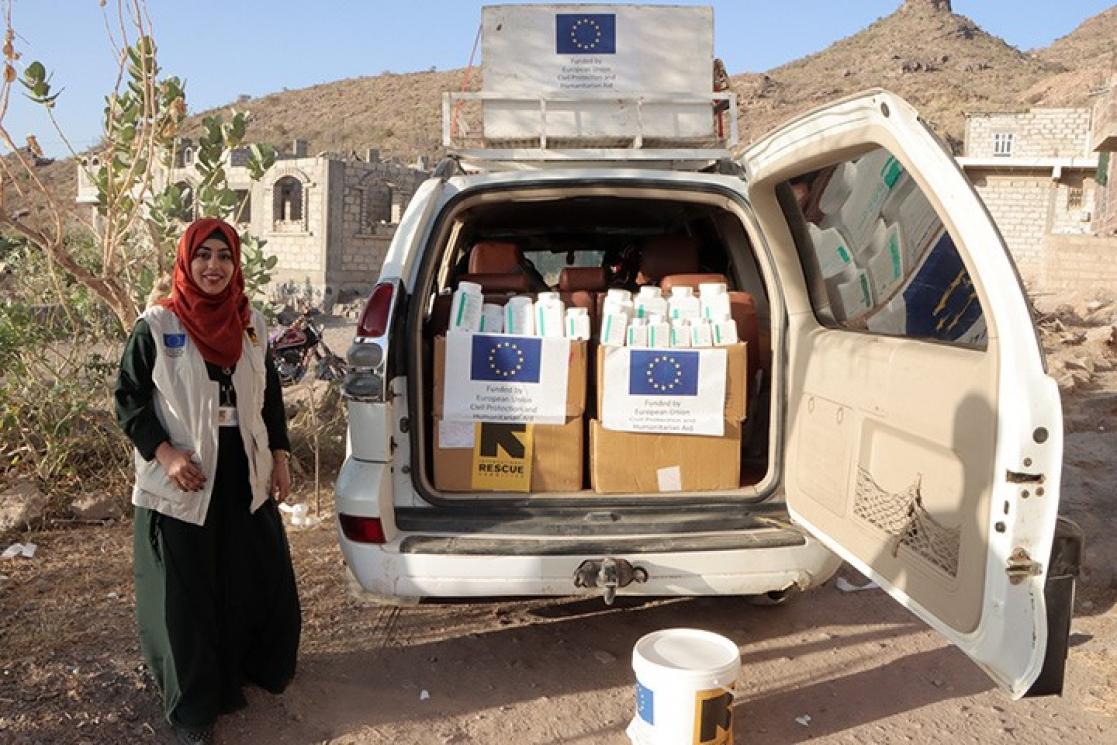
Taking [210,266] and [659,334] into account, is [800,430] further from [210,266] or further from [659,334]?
[210,266]

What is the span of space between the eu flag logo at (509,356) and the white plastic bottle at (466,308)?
0.27 ft

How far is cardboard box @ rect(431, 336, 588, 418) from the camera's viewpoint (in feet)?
10.8

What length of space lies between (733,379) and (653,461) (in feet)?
1.33

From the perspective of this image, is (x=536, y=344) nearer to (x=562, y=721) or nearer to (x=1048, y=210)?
(x=562, y=721)

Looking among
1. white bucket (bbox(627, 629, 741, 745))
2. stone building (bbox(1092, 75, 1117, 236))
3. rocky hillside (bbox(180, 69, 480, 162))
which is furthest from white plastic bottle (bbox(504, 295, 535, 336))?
rocky hillside (bbox(180, 69, 480, 162))

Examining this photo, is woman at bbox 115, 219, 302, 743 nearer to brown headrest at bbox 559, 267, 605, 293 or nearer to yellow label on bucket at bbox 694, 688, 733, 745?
brown headrest at bbox 559, 267, 605, 293

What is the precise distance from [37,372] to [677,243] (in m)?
3.77

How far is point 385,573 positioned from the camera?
2963 millimetres

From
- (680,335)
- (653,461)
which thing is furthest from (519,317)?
(653,461)

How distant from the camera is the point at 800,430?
122 inches

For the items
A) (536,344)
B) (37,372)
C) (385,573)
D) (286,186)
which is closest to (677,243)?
(536,344)

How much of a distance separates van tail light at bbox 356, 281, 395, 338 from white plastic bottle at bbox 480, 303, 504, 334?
413 mm

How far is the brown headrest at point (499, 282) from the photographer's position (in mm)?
3773

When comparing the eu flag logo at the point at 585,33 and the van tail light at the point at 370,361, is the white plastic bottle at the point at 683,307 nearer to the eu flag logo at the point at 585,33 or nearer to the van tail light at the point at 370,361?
the van tail light at the point at 370,361
